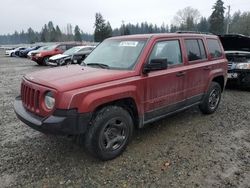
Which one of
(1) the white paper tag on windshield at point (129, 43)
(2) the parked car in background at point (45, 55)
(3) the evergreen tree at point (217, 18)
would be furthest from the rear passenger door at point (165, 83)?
(3) the evergreen tree at point (217, 18)

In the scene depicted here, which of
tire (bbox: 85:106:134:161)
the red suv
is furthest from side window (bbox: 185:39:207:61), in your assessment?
tire (bbox: 85:106:134:161)

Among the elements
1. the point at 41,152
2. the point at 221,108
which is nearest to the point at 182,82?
the point at 221,108

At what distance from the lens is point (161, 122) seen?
5.36 m

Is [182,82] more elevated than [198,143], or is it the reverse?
[182,82]

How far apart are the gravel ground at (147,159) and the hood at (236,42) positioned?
13.7 ft

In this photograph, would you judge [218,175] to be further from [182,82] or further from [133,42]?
[133,42]

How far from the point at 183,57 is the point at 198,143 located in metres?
1.61

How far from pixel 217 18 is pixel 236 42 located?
57.3 meters

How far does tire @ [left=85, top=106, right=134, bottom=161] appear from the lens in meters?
3.46

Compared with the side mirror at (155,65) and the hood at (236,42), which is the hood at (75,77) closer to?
the side mirror at (155,65)

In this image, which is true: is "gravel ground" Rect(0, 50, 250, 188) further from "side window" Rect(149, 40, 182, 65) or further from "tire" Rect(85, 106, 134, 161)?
"side window" Rect(149, 40, 182, 65)

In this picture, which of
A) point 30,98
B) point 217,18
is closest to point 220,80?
point 30,98

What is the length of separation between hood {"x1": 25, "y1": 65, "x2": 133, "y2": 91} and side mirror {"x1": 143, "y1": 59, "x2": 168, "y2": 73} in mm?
292

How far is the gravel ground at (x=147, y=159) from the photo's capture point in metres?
3.29
